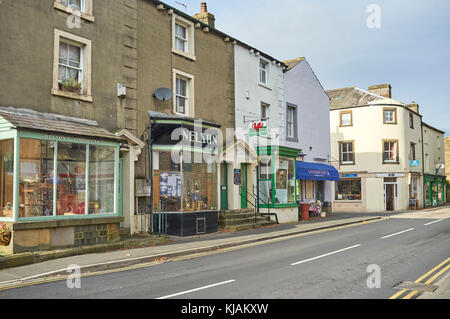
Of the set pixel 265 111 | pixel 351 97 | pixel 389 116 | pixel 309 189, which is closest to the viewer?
pixel 265 111

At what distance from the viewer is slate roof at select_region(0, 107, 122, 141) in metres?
10.8

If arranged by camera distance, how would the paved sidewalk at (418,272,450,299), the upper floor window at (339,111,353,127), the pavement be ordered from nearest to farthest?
the paved sidewalk at (418,272,450,299) → the pavement → the upper floor window at (339,111,353,127)

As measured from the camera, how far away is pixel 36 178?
11.2 metres

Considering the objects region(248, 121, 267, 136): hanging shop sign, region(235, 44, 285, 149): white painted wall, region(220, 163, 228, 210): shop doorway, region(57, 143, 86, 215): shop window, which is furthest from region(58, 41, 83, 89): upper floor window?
region(248, 121, 267, 136): hanging shop sign

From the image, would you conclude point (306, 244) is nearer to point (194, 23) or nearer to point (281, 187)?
point (281, 187)

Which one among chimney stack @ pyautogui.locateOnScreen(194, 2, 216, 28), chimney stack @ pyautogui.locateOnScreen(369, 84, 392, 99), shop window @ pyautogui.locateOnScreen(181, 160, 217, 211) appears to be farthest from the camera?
chimney stack @ pyautogui.locateOnScreen(369, 84, 392, 99)

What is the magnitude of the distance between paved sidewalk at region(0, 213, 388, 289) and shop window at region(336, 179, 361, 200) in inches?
843

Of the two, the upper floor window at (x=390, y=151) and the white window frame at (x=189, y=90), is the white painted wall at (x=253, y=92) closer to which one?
the white window frame at (x=189, y=90)

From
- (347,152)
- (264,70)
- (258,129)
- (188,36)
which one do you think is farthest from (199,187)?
(347,152)

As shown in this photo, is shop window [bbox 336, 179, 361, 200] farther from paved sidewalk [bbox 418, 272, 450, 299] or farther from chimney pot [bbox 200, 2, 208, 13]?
paved sidewalk [bbox 418, 272, 450, 299]

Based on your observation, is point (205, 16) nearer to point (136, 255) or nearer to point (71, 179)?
point (71, 179)

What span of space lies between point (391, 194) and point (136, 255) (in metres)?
30.9

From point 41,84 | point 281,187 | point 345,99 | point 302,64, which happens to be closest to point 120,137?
point 41,84

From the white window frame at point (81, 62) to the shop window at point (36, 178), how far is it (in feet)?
7.38
